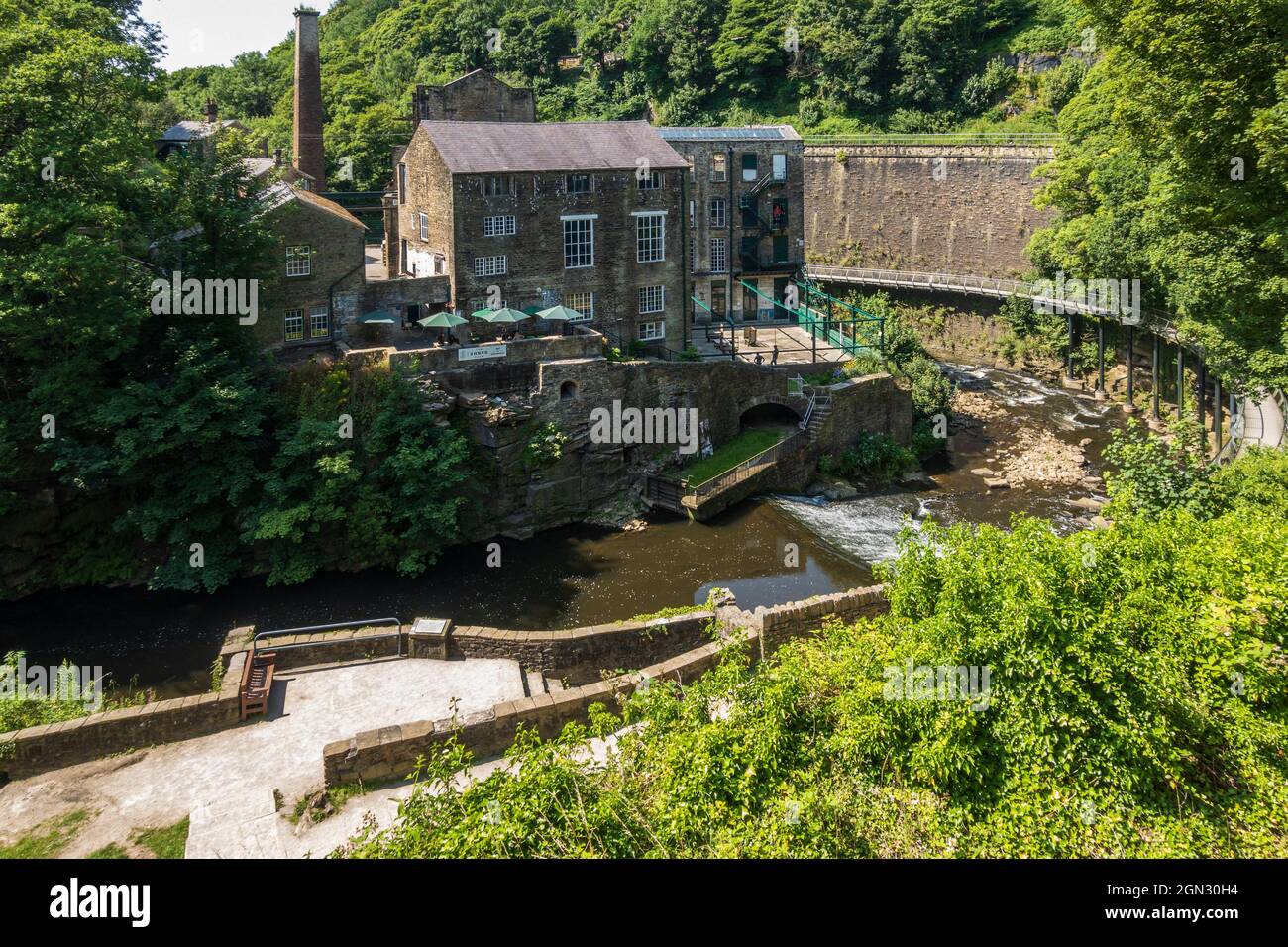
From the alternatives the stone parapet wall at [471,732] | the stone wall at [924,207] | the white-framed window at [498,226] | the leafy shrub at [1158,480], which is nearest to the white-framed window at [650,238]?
the white-framed window at [498,226]

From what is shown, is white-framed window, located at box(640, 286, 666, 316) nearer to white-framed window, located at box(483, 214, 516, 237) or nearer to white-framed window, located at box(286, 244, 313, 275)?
white-framed window, located at box(483, 214, 516, 237)

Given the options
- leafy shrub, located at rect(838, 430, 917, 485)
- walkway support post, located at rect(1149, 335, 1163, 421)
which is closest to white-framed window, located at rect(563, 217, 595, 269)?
leafy shrub, located at rect(838, 430, 917, 485)

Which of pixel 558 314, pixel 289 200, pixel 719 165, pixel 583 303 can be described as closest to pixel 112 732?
pixel 289 200

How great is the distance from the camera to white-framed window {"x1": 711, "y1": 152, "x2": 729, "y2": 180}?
47031mm

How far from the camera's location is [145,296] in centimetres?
2733

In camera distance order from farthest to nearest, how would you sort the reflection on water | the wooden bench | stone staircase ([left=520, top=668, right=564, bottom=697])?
the reflection on water < stone staircase ([left=520, top=668, right=564, bottom=697]) < the wooden bench

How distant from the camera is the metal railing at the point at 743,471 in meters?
34.2

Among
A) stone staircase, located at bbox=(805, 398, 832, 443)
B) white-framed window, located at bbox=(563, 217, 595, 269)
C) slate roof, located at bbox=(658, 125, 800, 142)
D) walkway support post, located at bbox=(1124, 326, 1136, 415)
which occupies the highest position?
slate roof, located at bbox=(658, 125, 800, 142)

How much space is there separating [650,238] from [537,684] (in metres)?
26.2

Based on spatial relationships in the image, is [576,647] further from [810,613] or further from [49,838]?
[49,838]

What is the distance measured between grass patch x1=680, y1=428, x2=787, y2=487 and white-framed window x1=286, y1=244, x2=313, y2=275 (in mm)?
14943

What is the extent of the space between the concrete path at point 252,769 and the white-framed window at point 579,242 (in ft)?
75.7
